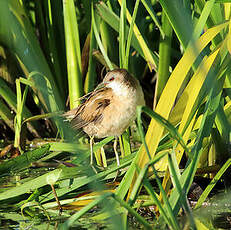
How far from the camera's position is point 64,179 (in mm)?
3039

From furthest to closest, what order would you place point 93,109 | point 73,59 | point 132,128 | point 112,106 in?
point 132,128, point 73,59, point 93,109, point 112,106

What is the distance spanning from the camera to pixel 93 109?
3.46 m

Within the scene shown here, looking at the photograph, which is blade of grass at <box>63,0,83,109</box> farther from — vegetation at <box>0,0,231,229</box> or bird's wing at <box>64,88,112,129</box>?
bird's wing at <box>64,88,112,129</box>

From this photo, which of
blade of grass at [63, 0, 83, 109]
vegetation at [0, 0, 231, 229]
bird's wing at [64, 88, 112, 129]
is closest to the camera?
vegetation at [0, 0, 231, 229]

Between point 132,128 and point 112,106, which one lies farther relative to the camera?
point 132,128

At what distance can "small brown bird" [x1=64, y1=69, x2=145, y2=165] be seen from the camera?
3229 millimetres

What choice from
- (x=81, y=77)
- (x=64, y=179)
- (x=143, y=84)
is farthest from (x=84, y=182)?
(x=143, y=84)

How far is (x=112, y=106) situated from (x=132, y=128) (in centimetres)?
112

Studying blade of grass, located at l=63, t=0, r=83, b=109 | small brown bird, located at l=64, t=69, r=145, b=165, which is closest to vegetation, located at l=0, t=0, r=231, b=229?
blade of grass, located at l=63, t=0, r=83, b=109

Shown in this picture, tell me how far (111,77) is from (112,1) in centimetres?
77

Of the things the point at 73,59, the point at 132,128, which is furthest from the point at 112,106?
the point at 132,128

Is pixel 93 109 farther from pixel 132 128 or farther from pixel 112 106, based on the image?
pixel 132 128

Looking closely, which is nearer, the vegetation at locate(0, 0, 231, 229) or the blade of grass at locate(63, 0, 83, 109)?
the vegetation at locate(0, 0, 231, 229)

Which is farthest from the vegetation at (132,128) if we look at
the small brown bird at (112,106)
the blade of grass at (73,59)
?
the small brown bird at (112,106)
